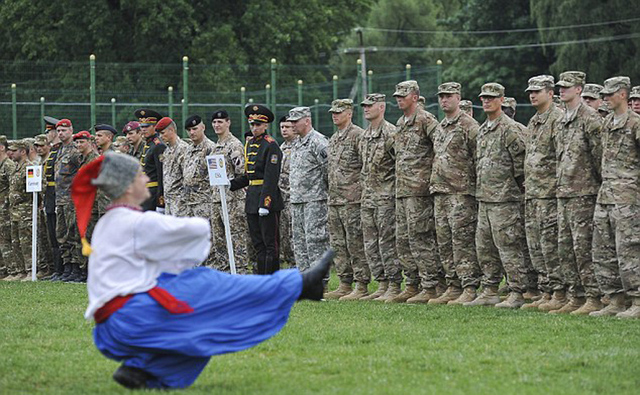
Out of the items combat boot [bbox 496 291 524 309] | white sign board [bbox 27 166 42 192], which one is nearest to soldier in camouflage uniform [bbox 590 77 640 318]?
combat boot [bbox 496 291 524 309]

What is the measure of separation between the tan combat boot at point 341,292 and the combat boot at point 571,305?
11.2 feet

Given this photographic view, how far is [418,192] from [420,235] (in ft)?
1.73

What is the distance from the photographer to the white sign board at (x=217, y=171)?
15297mm

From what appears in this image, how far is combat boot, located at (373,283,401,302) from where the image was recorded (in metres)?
14.4

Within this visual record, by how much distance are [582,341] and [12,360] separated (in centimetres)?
482

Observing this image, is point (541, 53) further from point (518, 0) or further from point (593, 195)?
point (593, 195)

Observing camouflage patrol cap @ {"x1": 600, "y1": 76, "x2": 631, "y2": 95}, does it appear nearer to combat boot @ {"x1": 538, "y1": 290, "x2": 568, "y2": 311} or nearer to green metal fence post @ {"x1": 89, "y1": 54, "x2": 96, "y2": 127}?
combat boot @ {"x1": 538, "y1": 290, "x2": 568, "y2": 311}

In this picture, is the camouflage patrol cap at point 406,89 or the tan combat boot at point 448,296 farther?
the camouflage patrol cap at point 406,89

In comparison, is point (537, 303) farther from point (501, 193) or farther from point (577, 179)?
point (577, 179)

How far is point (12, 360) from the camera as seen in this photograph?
9.46m

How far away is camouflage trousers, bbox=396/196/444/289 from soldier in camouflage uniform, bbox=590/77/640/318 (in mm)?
2542

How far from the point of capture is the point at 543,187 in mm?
12719

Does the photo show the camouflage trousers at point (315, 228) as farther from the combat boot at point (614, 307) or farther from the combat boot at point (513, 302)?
the combat boot at point (614, 307)

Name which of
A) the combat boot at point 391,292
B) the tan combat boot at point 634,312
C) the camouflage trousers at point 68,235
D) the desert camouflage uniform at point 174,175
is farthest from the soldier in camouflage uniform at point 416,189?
the camouflage trousers at point 68,235
